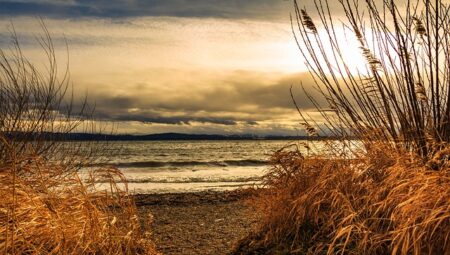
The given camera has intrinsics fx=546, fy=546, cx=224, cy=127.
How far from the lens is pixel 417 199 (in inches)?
150

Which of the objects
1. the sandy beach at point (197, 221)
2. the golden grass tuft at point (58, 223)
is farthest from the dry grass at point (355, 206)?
the golden grass tuft at point (58, 223)

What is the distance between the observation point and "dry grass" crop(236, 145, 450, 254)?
145 inches

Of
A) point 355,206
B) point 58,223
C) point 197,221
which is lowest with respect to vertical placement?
point 197,221

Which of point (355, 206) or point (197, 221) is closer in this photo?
point (355, 206)

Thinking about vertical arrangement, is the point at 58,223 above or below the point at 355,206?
below

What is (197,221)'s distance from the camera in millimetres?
9594

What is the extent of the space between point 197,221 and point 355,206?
5.53m

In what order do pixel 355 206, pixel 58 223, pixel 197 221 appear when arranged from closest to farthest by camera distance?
pixel 355 206
pixel 58 223
pixel 197 221

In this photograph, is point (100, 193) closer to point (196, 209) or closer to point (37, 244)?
point (37, 244)

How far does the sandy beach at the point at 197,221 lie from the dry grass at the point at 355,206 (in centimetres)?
78

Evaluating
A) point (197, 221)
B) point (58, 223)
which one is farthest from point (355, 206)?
point (197, 221)

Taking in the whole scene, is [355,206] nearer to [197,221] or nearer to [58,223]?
[58,223]

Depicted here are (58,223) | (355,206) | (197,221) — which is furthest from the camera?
(197,221)

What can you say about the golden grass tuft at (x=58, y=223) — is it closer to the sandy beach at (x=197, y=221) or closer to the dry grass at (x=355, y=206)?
the sandy beach at (x=197, y=221)
